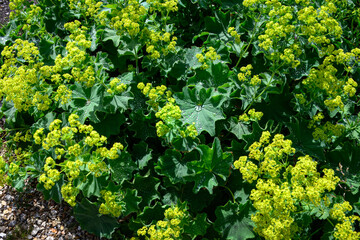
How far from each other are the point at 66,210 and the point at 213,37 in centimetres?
279

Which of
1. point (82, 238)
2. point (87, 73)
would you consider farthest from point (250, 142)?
point (82, 238)

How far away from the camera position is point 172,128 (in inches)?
131

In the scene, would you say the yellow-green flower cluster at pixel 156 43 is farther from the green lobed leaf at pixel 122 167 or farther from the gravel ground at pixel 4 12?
the gravel ground at pixel 4 12

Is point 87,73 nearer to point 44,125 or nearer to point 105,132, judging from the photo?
point 105,132

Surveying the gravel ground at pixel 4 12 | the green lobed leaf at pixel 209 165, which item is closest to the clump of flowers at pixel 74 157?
the green lobed leaf at pixel 209 165

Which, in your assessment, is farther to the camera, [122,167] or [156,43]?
[156,43]

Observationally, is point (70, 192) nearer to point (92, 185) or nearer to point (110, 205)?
point (92, 185)

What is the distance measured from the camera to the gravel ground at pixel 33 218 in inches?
155

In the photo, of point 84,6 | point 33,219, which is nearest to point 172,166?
point 33,219

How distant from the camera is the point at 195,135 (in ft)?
10.9

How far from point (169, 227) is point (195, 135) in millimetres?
872

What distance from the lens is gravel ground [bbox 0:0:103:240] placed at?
3932 millimetres

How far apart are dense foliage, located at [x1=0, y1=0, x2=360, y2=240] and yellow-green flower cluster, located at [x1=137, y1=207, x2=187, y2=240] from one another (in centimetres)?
1

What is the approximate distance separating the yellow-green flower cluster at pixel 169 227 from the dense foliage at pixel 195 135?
1 centimetres
